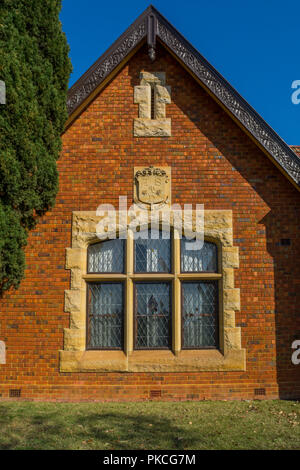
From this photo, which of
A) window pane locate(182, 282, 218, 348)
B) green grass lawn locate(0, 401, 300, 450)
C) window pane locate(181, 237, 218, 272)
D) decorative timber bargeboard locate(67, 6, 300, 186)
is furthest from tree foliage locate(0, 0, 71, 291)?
window pane locate(182, 282, 218, 348)

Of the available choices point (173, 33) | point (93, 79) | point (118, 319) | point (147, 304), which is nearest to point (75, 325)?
point (118, 319)

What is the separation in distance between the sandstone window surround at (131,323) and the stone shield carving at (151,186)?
0.68 meters

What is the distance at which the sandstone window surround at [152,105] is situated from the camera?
7312mm

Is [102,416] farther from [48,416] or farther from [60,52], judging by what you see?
[60,52]

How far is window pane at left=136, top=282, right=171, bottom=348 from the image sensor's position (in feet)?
23.0

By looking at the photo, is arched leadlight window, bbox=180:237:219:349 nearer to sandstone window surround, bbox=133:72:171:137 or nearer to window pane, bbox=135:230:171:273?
window pane, bbox=135:230:171:273

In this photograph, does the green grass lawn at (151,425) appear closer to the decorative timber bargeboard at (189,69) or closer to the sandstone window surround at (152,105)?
the decorative timber bargeboard at (189,69)

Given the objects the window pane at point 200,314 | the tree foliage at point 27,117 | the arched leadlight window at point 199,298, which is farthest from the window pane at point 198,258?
the tree foliage at point 27,117

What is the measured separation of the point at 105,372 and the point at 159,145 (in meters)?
4.04

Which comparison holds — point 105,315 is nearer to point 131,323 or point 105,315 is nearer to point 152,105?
point 131,323

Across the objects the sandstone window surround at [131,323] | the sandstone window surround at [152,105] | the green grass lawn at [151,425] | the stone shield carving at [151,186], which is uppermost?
the sandstone window surround at [152,105]

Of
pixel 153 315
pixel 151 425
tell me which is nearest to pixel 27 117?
pixel 153 315

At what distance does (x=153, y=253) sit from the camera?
7242mm

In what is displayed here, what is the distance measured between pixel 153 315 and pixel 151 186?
2.25 m
